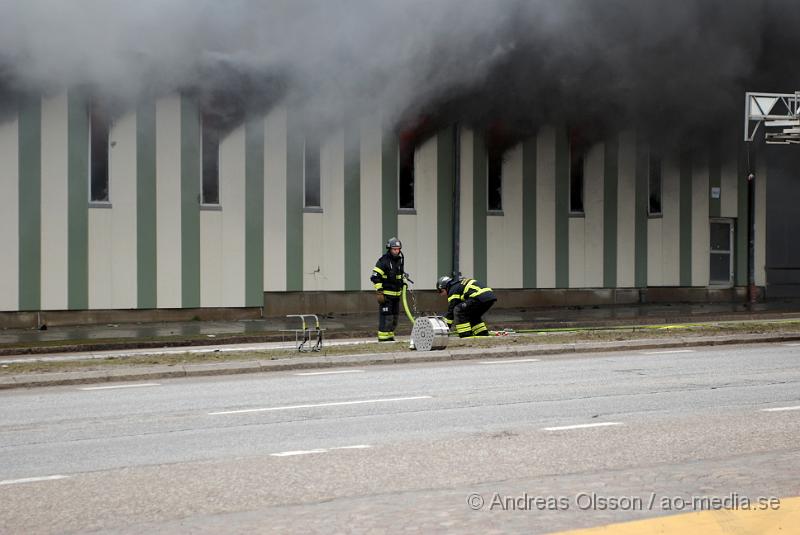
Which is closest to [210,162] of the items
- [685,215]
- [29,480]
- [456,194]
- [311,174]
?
[311,174]

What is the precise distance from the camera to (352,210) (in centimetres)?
2648

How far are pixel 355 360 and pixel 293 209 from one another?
425 inches

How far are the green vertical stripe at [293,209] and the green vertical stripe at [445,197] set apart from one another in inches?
139

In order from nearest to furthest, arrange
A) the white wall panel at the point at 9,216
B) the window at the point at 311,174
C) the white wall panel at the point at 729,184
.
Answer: the white wall panel at the point at 9,216
the window at the point at 311,174
the white wall panel at the point at 729,184

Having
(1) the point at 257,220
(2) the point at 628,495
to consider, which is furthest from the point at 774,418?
(1) the point at 257,220

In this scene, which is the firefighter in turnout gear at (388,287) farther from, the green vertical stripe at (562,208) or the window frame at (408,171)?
the green vertical stripe at (562,208)

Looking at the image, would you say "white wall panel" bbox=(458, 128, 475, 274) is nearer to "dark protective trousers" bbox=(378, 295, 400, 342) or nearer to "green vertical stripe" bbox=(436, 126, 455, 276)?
"green vertical stripe" bbox=(436, 126, 455, 276)

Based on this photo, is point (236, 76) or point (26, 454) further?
point (236, 76)

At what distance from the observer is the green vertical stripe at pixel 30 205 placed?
76.3ft

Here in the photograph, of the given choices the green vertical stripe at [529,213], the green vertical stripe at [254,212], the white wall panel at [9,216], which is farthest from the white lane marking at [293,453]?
the green vertical stripe at [529,213]

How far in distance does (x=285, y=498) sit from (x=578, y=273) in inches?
909

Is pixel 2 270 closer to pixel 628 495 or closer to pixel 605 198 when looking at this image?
pixel 605 198

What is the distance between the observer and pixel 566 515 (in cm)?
615

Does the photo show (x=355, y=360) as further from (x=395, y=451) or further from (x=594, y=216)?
(x=594, y=216)
